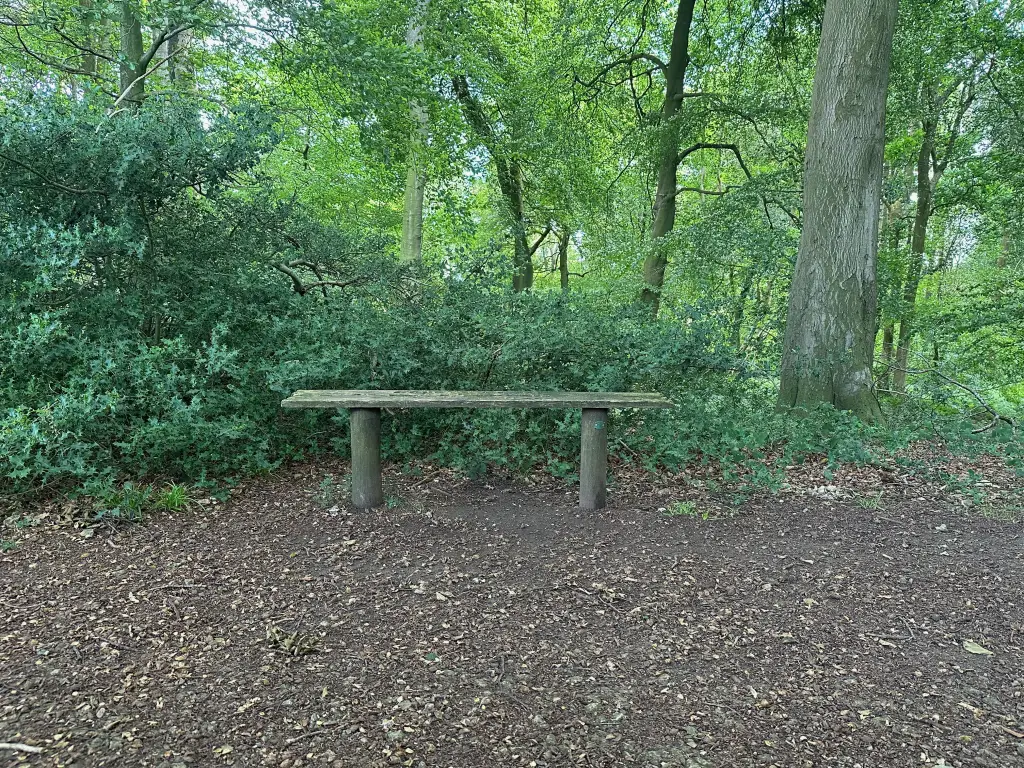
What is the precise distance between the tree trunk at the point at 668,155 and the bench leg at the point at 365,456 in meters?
6.01

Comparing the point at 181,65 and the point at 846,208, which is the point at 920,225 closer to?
the point at 846,208

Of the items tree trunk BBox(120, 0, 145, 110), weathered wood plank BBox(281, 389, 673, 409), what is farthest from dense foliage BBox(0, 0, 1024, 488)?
weathered wood plank BBox(281, 389, 673, 409)

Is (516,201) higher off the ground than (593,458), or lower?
higher

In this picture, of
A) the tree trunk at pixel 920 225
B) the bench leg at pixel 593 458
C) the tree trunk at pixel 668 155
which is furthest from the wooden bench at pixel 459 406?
the tree trunk at pixel 920 225

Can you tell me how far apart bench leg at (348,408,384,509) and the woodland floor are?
132mm

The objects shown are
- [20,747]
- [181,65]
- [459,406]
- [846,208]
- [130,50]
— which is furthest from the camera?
[181,65]

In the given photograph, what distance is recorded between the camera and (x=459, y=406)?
11.5 ft

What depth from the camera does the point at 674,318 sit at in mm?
4766

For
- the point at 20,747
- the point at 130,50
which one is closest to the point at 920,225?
the point at 130,50

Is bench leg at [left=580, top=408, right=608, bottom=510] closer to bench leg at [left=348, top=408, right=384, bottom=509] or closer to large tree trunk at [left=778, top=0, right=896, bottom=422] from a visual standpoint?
bench leg at [left=348, top=408, right=384, bottom=509]

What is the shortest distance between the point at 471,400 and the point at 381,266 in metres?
2.00

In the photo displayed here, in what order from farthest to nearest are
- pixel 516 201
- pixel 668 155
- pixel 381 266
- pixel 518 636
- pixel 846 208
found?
pixel 516 201 → pixel 668 155 → pixel 381 266 → pixel 846 208 → pixel 518 636

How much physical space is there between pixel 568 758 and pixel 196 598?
71.5 inches

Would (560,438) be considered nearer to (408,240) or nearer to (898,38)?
(408,240)
